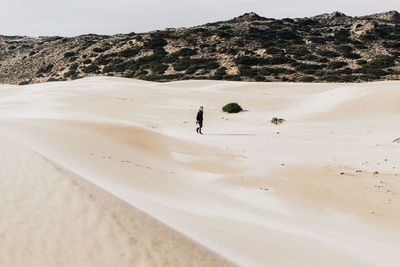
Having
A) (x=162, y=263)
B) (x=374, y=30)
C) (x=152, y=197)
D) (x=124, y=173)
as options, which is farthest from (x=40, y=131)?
(x=374, y=30)

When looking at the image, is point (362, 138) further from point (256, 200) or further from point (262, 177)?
point (256, 200)

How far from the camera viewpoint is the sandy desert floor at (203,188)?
5.22 m

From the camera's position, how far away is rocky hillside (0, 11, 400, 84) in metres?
53.8

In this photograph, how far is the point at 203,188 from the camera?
12141 mm

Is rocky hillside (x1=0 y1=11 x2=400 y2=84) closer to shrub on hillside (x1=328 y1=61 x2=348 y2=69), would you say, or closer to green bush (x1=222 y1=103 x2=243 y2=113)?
shrub on hillside (x1=328 y1=61 x2=348 y2=69)

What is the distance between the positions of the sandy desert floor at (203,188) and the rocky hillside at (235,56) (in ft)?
84.4

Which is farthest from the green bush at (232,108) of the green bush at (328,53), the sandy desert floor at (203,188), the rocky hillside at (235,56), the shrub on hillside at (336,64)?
the green bush at (328,53)

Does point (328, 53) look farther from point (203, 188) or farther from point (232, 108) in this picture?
point (203, 188)

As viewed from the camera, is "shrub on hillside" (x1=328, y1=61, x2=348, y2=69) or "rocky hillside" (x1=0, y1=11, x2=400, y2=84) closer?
"shrub on hillside" (x1=328, y1=61, x2=348, y2=69)

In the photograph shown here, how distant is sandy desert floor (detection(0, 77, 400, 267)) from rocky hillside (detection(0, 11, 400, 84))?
1012 inches

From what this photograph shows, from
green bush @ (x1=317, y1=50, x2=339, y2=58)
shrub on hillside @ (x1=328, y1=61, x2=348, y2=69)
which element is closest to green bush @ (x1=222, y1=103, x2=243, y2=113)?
shrub on hillside @ (x1=328, y1=61, x2=348, y2=69)

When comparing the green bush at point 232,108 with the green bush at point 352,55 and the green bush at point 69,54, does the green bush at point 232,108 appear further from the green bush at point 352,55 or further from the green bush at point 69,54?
the green bush at point 69,54

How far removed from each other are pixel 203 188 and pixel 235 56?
166ft

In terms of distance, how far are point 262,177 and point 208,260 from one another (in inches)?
341
